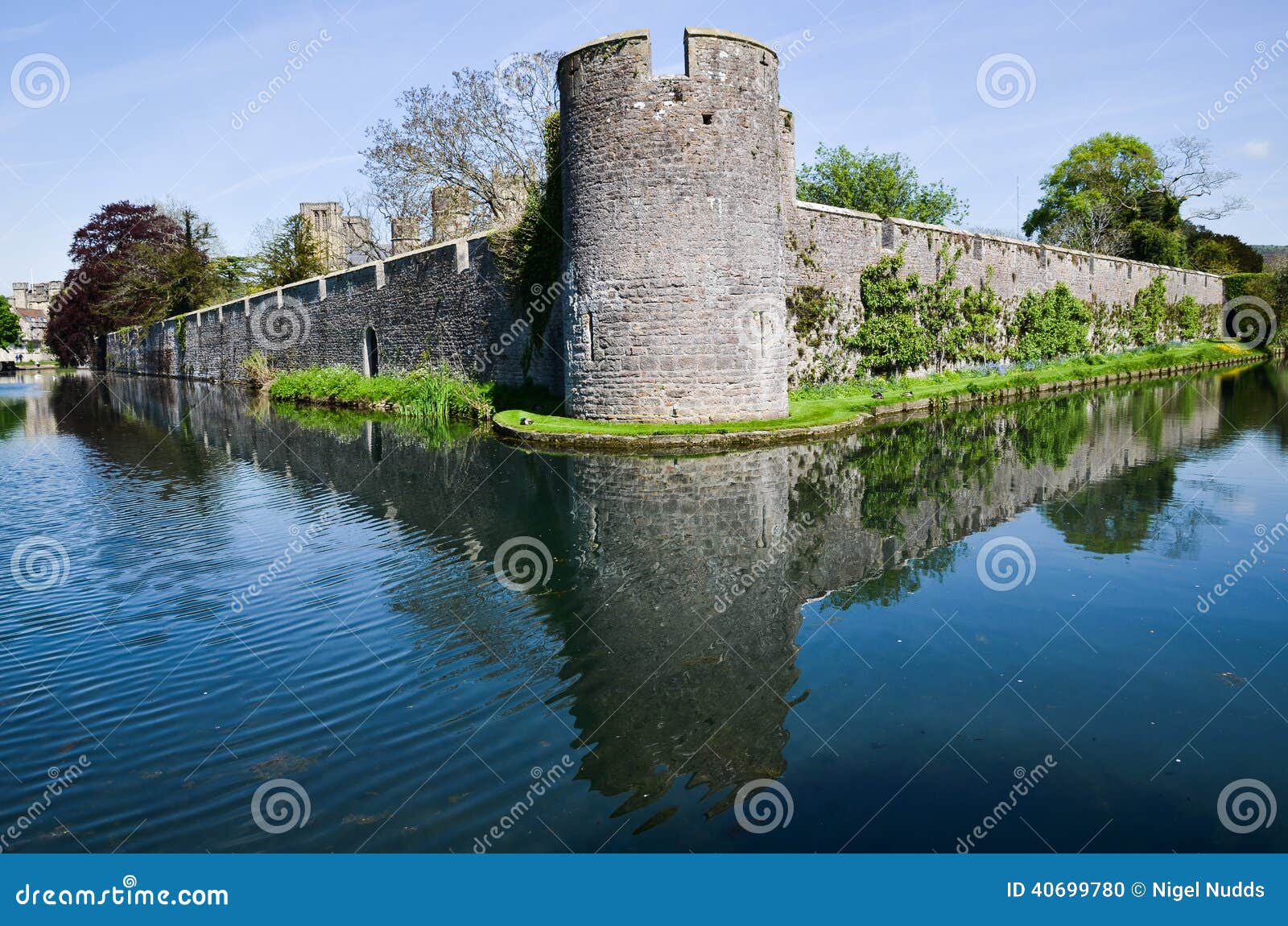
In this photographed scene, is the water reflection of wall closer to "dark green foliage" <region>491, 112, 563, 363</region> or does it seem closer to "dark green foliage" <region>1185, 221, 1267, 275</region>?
"dark green foliage" <region>491, 112, 563, 363</region>

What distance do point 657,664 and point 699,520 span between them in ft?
11.5

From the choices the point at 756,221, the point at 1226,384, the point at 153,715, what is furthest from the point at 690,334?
the point at 1226,384

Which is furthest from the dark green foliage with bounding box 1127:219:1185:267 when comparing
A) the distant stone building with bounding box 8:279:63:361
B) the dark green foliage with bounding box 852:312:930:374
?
the distant stone building with bounding box 8:279:63:361

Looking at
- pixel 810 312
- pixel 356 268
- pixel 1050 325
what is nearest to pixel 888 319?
pixel 810 312

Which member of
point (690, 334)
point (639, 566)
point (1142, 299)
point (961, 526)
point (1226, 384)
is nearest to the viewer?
point (639, 566)

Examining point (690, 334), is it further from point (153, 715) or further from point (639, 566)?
point (153, 715)

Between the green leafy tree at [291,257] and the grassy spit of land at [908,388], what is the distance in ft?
79.5

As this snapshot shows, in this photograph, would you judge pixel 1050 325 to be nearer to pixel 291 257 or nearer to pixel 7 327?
pixel 291 257

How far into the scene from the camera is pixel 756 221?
48.1 feet

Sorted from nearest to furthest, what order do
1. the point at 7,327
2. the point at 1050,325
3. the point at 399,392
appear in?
the point at 399,392 → the point at 1050,325 → the point at 7,327

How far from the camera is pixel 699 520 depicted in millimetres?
8367

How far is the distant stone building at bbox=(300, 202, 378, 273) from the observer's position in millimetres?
43906

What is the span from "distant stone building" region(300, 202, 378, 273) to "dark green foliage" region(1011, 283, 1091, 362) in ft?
97.2

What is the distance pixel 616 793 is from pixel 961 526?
17.9ft
